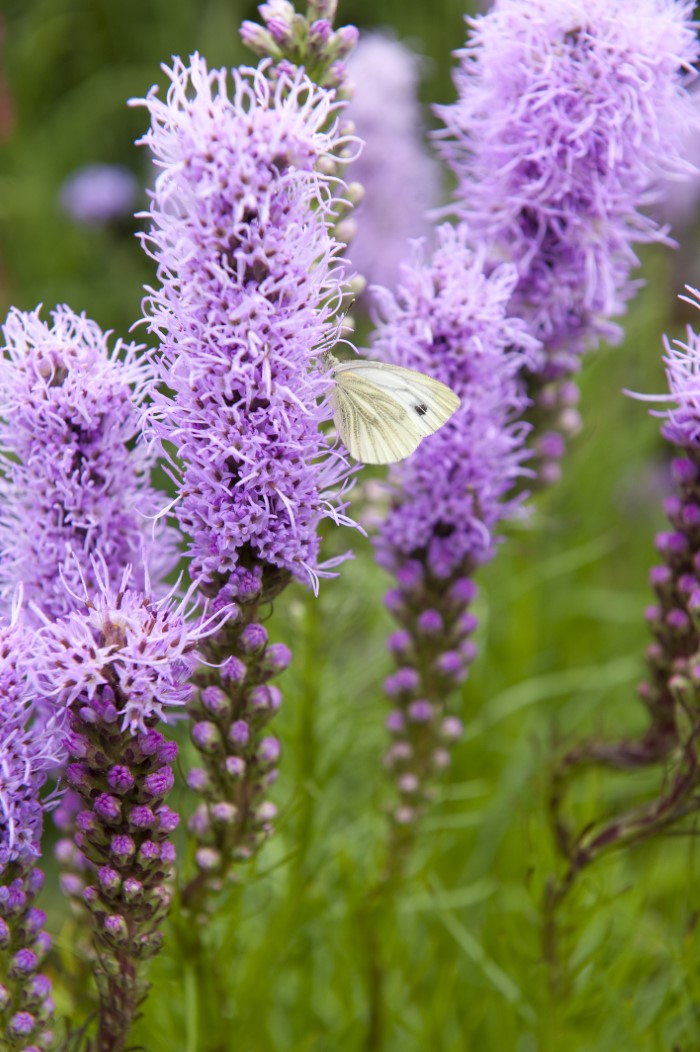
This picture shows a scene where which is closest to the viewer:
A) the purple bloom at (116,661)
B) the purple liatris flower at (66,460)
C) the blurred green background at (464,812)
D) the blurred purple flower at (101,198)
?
the purple bloom at (116,661)

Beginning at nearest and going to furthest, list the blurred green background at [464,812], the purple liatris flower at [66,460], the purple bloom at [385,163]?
1. the purple liatris flower at [66,460]
2. the blurred green background at [464,812]
3. the purple bloom at [385,163]

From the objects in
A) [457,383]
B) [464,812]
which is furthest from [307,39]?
[464,812]

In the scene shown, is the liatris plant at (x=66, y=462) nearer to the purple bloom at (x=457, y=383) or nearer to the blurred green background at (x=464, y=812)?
the purple bloom at (x=457, y=383)

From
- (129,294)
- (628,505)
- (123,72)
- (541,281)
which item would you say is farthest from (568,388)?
(123,72)

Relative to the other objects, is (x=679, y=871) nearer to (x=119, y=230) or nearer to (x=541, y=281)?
(x=541, y=281)

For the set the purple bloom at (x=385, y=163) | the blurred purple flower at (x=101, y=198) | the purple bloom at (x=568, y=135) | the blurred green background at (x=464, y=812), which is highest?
the blurred purple flower at (x=101, y=198)

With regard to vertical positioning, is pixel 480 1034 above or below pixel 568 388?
below

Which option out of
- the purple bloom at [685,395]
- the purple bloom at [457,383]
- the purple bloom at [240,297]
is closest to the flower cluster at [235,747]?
the purple bloom at [240,297]
